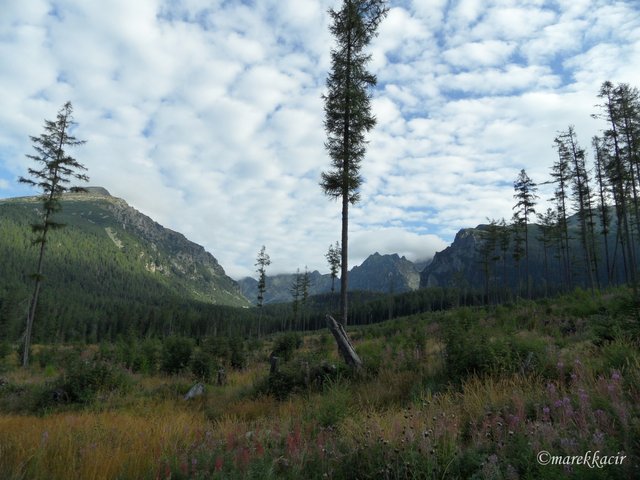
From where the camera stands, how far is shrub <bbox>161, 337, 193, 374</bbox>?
1611 cm

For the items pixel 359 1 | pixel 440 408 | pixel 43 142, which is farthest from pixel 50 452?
pixel 43 142

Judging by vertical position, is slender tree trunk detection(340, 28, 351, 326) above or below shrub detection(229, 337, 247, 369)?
above

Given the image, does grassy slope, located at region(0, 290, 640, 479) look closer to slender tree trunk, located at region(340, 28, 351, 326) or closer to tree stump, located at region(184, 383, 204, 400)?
tree stump, located at region(184, 383, 204, 400)

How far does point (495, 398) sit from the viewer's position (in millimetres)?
4641

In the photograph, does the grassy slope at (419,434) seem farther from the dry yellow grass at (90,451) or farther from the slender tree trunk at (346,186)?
the slender tree trunk at (346,186)

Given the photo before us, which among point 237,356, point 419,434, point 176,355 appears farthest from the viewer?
point 237,356

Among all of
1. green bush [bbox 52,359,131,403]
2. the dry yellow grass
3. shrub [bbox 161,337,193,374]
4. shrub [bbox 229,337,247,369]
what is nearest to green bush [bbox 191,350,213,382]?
shrub [bbox 161,337,193,374]

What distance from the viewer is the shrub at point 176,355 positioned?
Answer: 16109mm

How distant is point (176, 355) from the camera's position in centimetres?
1672

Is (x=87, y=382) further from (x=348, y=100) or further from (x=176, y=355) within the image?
(x=348, y=100)

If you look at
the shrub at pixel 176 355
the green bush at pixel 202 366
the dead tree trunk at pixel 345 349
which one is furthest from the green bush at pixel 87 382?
the dead tree trunk at pixel 345 349

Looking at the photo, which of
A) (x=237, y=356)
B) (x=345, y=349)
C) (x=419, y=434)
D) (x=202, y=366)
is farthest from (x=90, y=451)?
(x=237, y=356)

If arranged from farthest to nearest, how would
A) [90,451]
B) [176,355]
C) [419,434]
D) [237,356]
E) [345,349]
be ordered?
[237,356]
[176,355]
[345,349]
[90,451]
[419,434]

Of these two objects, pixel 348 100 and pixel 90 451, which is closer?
pixel 90 451
